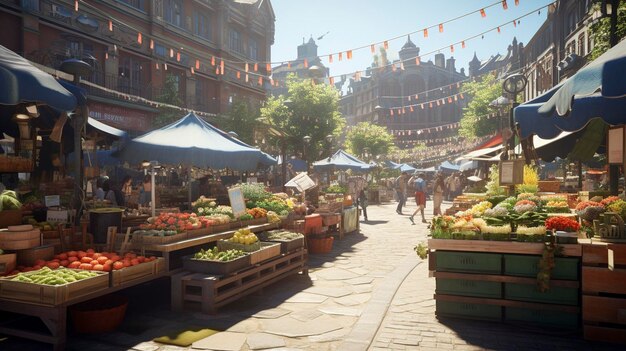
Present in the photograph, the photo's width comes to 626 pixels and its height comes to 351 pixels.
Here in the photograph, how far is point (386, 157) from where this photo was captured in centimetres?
5166

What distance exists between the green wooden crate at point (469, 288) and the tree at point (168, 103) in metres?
20.6

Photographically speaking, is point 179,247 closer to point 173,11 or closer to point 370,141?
point 173,11

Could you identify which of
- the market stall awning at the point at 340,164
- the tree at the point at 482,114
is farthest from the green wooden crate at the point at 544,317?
the tree at the point at 482,114

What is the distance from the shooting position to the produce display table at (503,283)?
5367 mm

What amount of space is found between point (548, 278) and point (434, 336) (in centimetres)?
165

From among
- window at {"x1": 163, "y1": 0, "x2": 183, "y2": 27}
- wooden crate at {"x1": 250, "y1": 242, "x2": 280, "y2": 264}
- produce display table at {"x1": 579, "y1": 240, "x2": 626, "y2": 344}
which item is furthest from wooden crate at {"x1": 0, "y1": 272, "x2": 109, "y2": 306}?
window at {"x1": 163, "y1": 0, "x2": 183, "y2": 27}

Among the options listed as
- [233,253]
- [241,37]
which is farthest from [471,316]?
[241,37]

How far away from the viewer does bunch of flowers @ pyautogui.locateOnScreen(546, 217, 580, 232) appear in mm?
5527

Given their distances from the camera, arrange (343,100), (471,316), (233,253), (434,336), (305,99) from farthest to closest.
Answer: (343,100), (305,99), (233,253), (471,316), (434,336)

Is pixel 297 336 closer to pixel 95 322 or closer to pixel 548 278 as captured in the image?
pixel 95 322

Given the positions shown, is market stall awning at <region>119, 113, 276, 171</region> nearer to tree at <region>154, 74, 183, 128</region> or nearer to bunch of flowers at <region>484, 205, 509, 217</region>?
bunch of flowers at <region>484, 205, 509, 217</region>

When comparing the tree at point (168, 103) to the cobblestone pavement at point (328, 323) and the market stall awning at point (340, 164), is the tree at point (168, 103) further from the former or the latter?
the cobblestone pavement at point (328, 323)

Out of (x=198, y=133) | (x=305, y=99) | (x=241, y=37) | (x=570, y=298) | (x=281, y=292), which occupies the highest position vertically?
(x=241, y=37)

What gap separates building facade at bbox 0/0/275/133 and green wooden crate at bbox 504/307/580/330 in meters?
15.4
